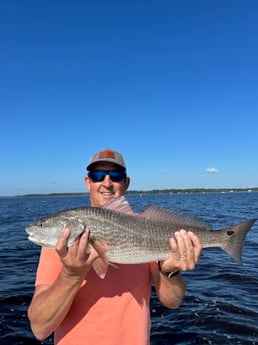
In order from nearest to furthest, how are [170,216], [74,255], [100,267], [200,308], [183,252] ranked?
[74,255] → [100,267] → [183,252] → [170,216] → [200,308]

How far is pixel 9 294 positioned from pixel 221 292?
645 centimetres

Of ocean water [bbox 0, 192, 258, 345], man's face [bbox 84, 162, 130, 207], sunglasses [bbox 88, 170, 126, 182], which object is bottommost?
ocean water [bbox 0, 192, 258, 345]

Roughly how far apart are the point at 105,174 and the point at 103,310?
1752mm

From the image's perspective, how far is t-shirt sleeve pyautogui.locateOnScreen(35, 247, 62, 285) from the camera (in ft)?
13.5

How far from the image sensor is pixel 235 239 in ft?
16.2

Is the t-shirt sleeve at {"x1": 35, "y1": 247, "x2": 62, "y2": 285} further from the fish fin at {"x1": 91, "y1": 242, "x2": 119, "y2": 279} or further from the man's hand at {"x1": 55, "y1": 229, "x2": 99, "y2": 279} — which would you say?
the fish fin at {"x1": 91, "y1": 242, "x2": 119, "y2": 279}

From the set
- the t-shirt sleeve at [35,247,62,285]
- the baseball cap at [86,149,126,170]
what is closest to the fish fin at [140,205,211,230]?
the baseball cap at [86,149,126,170]

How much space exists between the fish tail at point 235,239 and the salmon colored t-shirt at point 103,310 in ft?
4.59

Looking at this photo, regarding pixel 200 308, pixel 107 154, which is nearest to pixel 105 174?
pixel 107 154

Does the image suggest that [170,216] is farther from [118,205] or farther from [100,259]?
[100,259]

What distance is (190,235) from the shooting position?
4.42 metres

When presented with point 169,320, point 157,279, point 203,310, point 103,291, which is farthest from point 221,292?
point 103,291

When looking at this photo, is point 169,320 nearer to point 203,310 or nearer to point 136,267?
point 203,310

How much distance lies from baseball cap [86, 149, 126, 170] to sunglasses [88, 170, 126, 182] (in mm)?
91
